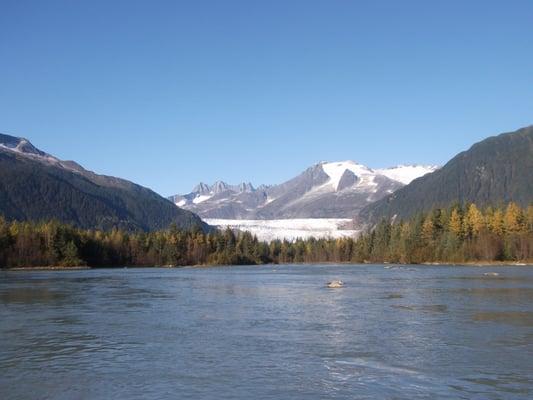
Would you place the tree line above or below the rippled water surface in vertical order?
above

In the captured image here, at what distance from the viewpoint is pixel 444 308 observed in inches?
1497

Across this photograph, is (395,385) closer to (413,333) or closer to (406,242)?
(413,333)

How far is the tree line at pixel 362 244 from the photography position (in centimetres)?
12888

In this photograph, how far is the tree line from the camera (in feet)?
423

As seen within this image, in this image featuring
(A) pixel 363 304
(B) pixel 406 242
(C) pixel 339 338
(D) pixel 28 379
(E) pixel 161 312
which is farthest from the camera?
(B) pixel 406 242

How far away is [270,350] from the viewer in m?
24.2

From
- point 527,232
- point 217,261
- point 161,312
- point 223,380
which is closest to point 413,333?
point 223,380

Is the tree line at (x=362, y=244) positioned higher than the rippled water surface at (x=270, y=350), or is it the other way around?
the tree line at (x=362, y=244)

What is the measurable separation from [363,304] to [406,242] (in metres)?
111

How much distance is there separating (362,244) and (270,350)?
162 m

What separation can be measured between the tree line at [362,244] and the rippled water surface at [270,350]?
299 ft

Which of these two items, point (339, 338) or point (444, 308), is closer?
point (339, 338)

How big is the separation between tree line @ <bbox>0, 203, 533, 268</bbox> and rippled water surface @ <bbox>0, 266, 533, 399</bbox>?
3584 inches

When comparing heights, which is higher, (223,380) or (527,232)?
(527,232)
